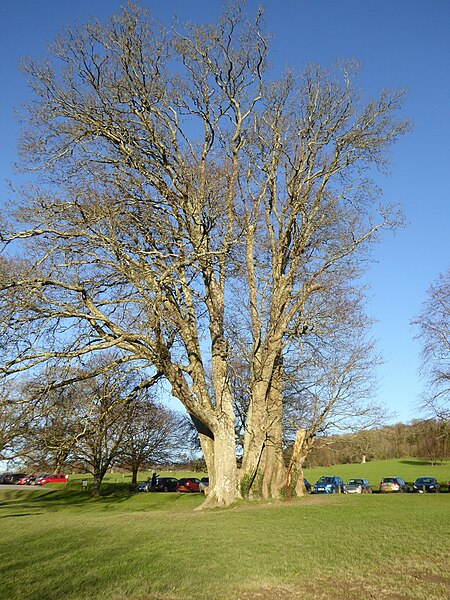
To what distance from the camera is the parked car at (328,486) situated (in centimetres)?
3859

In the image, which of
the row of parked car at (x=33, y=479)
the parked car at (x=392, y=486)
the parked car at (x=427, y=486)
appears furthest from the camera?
the row of parked car at (x=33, y=479)

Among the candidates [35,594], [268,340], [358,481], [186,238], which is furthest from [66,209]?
[358,481]

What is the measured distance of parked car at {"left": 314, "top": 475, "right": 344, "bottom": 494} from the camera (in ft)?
127

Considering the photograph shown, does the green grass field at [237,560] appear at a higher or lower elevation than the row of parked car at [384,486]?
lower

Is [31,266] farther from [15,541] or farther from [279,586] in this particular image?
[279,586]

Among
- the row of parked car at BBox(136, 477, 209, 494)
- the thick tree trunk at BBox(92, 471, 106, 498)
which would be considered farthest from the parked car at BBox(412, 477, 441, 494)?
the thick tree trunk at BBox(92, 471, 106, 498)

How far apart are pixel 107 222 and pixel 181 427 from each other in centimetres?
3648

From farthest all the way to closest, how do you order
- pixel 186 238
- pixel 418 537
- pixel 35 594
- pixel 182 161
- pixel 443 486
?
pixel 443 486
pixel 182 161
pixel 186 238
pixel 418 537
pixel 35 594

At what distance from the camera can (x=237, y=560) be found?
800 centimetres

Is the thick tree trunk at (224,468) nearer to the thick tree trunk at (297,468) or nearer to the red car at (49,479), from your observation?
the thick tree trunk at (297,468)

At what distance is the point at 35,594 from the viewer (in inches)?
245

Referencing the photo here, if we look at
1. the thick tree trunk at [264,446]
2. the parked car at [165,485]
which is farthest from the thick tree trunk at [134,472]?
the thick tree trunk at [264,446]

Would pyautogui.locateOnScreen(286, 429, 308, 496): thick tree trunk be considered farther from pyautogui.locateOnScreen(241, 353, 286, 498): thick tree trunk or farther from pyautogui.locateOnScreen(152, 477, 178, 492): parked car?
pyautogui.locateOnScreen(152, 477, 178, 492): parked car

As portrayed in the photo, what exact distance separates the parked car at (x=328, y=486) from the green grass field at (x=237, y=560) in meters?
26.0
